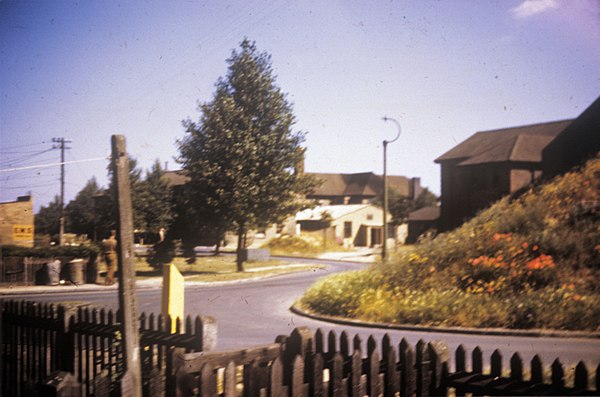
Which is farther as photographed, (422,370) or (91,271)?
(91,271)

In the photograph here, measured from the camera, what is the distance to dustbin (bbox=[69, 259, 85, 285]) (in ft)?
63.2

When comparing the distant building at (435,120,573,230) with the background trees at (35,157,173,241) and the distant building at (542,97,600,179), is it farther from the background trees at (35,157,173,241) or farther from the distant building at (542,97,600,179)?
the background trees at (35,157,173,241)

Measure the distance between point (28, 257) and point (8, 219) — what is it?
41.1 ft

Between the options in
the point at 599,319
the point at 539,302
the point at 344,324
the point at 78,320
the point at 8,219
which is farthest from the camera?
the point at 344,324

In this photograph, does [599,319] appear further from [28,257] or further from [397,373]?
[28,257]

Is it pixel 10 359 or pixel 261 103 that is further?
pixel 261 103

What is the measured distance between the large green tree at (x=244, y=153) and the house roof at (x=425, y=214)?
27.1 metres

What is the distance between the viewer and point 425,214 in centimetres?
4650

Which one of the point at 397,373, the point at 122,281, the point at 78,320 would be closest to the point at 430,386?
the point at 397,373

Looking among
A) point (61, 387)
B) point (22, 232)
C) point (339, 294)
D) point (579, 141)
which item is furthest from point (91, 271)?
point (579, 141)

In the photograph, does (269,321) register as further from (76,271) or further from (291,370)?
(76,271)

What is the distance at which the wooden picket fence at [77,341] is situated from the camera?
4988 mm

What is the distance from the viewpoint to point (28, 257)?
17.0 meters

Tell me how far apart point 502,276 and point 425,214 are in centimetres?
3411
